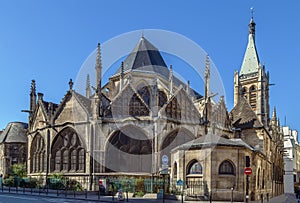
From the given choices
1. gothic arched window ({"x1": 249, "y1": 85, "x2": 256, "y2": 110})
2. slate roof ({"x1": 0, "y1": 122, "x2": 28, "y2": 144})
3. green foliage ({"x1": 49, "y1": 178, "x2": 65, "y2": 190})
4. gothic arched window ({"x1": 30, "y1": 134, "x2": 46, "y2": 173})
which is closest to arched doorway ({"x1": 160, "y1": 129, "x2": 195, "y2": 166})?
green foliage ({"x1": 49, "y1": 178, "x2": 65, "y2": 190})

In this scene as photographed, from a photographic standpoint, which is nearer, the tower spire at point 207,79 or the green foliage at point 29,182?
the green foliage at point 29,182

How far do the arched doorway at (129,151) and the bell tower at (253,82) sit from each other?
68.5 feet

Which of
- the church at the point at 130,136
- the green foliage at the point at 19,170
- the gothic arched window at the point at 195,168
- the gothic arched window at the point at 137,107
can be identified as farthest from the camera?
the green foliage at the point at 19,170

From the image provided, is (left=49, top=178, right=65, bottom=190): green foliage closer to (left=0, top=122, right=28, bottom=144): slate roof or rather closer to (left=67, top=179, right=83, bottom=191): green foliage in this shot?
(left=67, top=179, right=83, bottom=191): green foliage

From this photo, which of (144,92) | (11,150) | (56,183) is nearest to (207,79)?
(144,92)

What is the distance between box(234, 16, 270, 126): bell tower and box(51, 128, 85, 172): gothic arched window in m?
24.7

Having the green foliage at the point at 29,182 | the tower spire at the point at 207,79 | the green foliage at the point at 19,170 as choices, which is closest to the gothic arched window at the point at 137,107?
the tower spire at the point at 207,79

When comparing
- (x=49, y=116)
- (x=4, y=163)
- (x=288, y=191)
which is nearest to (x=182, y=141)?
(x=49, y=116)

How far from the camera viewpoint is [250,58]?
68750 millimetres

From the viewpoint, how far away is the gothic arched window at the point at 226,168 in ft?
78.8

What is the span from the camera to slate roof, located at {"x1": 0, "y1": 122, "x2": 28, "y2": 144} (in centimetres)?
4791

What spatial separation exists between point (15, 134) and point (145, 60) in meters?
19.1

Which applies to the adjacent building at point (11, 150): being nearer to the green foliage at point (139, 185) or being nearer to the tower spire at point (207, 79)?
the green foliage at point (139, 185)

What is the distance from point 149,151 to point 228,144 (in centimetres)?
1036
